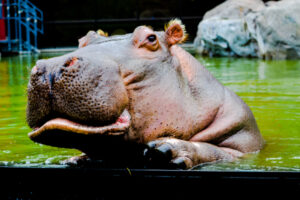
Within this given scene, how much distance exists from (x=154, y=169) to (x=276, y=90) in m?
4.47

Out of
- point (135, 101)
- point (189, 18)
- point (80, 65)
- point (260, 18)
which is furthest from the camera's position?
point (189, 18)

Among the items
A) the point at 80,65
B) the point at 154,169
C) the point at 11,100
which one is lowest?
the point at 11,100

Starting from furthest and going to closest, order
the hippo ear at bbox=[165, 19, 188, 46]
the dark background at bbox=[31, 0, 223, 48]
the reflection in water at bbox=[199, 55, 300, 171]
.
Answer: the dark background at bbox=[31, 0, 223, 48] < the reflection in water at bbox=[199, 55, 300, 171] < the hippo ear at bbox=[165, 19, 188, 46]

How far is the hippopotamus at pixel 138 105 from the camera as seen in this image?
2.83m

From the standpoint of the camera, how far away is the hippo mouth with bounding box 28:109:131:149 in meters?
2.83

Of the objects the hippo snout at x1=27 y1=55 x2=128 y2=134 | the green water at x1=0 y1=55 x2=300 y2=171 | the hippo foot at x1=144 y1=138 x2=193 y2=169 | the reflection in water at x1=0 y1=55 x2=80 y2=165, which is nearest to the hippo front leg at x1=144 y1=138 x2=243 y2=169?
the hippo foot at x1=144 y1=138 x2=193 y2=169

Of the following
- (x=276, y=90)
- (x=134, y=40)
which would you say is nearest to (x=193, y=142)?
(x=134, y=40)

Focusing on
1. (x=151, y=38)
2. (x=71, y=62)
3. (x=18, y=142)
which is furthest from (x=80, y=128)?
(x=18, y=142)

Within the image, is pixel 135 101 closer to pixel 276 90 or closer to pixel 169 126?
pixel 169 126

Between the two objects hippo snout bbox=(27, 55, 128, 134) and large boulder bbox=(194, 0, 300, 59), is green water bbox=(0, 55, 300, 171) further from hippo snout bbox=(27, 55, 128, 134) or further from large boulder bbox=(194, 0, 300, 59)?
large boulder bbox=(194, 0, 300, 59)

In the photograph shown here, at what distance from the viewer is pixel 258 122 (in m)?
5.07

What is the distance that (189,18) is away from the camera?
21.4 m

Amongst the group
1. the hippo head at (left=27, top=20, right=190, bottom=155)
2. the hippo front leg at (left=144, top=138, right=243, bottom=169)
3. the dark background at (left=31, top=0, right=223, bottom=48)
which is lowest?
→ the dark background at (left=31, top=0, right=223, bottom=48)

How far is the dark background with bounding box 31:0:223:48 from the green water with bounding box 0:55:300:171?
12359 millimetres
